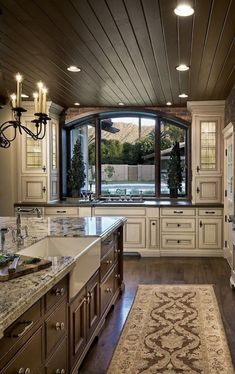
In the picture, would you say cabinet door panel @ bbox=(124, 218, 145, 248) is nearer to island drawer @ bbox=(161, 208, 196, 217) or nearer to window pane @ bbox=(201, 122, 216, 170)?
island drawer @ bbox=(161, 208, 196, 217)

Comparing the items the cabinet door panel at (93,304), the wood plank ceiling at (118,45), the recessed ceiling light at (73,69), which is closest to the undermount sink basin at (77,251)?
the cabinet door panel at (93,304)

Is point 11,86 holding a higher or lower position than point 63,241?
higher

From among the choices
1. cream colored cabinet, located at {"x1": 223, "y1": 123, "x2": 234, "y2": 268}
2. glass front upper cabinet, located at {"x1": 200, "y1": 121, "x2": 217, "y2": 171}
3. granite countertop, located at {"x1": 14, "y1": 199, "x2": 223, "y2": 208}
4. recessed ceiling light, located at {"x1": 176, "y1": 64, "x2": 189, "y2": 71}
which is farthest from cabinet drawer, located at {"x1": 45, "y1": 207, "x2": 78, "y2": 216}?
recessed ceiling light, located at {"x1": 176, "y1": 64, "x2": 189, "y2": 71}

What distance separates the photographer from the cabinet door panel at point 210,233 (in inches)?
263

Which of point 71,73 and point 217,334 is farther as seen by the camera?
point 71,73

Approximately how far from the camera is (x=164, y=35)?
3.48 metres

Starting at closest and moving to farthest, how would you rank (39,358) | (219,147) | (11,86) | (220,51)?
(39,358), (220,51), (11,86), (219,147)

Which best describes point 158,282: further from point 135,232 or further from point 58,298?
point 58,298

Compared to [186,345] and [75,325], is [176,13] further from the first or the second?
[186,345]

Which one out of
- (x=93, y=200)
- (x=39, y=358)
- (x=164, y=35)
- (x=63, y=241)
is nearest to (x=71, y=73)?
(x=164, y=35)

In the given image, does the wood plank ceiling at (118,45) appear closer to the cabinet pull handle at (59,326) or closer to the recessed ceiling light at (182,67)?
the recessed ceiling light at (182,67)

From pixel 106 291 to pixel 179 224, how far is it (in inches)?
124

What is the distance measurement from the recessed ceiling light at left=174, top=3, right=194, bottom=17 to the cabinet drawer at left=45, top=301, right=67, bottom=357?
214cm

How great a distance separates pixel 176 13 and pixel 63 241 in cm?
191
